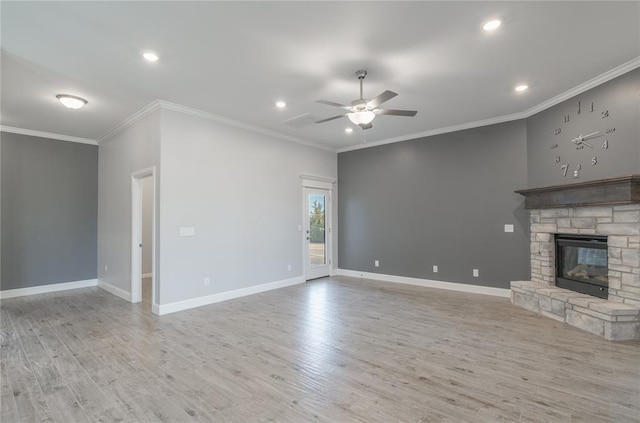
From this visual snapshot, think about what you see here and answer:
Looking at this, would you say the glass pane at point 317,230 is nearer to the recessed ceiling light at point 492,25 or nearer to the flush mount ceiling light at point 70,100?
the flush mount ceiling light at point 70,100

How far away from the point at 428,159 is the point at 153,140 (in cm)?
504

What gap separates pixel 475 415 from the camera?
216 cm

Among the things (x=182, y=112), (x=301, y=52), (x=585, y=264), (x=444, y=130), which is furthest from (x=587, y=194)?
(x=182, y=112)

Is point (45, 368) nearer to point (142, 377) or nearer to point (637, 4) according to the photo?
point (142, 377)

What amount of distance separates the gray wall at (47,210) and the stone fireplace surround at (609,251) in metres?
8.34

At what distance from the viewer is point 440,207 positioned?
6.12 meters

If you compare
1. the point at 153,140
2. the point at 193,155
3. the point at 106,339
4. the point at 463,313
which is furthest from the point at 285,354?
the point at 153,140

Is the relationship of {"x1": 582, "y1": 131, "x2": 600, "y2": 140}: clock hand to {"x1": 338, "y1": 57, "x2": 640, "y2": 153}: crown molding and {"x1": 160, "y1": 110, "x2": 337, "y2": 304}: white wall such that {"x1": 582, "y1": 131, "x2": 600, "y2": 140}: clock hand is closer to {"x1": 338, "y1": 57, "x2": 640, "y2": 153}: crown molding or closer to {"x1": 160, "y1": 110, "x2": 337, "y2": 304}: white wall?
{"x1": 338, "y1": 57, "x2": 640, "y2": 153}: crown molding

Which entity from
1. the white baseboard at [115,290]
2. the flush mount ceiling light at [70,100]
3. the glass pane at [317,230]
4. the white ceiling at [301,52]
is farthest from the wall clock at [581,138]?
the white baseboard at [115,290]

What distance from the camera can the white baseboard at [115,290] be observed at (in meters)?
5.40

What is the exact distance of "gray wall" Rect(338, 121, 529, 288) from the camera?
5363mm

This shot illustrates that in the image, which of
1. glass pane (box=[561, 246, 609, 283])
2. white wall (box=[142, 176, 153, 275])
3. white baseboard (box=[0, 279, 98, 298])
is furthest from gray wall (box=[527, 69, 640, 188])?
white baseboard (box=[0, 279, 98, 298])

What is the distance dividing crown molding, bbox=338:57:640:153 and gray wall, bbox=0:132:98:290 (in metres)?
5.79

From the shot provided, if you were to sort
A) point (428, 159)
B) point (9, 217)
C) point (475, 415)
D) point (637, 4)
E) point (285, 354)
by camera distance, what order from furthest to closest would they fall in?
point (428, 159) < point (9, 217) < point (285, 354) < point (637, 4) < point (475, 415)
